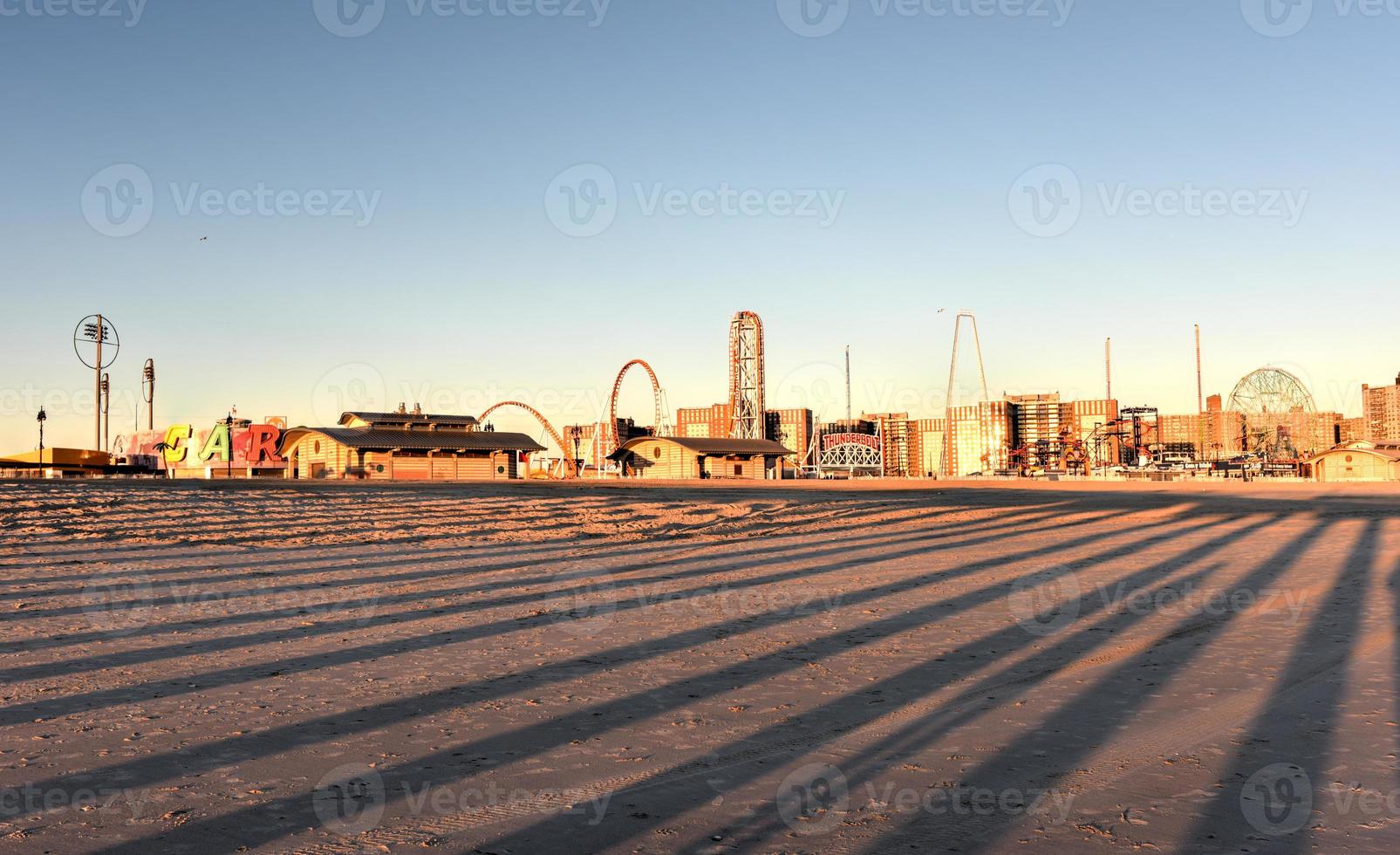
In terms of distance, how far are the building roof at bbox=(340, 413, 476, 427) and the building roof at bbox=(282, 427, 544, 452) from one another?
2.00 metres

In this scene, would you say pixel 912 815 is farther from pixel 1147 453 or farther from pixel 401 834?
pixel 1147 453

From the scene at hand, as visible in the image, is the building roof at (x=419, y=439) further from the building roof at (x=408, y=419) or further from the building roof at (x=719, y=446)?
the building roof at (x=719, y=446)

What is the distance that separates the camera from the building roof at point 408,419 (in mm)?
80000

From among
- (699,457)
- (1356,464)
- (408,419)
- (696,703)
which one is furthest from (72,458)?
(1356,464)

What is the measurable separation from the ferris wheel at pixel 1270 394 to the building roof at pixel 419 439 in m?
80.2

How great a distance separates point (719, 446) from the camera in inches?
3408

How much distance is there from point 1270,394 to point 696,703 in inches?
4627

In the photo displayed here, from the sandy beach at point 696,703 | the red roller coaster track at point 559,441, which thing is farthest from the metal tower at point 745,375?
the sandy beach at point 696,703

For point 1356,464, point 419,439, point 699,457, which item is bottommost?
point 1356,464

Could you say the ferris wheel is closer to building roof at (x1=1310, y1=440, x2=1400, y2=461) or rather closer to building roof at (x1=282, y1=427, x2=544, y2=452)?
building roof at (x1=1310, y1=440, x2=1400, y2=461)

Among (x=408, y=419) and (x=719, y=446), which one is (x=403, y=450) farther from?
(x=719, y=446)

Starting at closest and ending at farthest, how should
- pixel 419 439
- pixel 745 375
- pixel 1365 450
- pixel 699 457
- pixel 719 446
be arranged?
pixel 419 439
pixel 1365 450
pixel 699 457
pixel 719 446
pixel 745 375

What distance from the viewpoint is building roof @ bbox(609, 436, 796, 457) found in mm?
85562

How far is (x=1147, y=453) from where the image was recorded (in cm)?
12644
